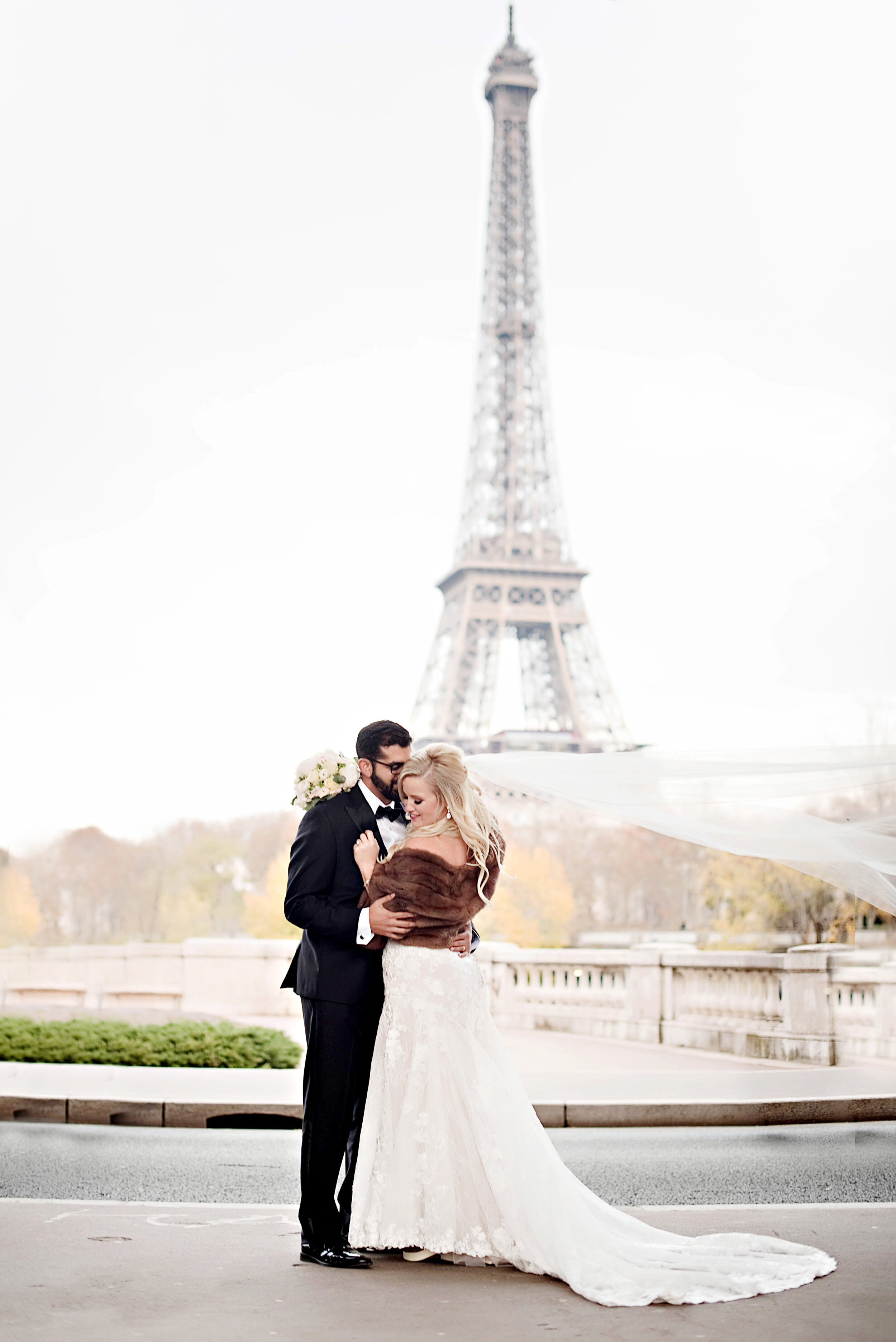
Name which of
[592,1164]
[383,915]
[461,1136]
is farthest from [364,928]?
[592,1164]

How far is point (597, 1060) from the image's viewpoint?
13500 millimetres

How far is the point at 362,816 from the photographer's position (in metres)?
5.33

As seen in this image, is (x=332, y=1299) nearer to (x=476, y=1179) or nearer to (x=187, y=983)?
(x=476, y=1179)

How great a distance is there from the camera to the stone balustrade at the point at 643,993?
1310 cm

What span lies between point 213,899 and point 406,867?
5557 centimetres

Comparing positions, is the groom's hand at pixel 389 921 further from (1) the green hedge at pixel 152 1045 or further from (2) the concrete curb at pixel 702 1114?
(1) the green hedge at pixel 152 1045

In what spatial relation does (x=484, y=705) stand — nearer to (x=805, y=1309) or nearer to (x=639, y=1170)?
(x=639, y=1170)

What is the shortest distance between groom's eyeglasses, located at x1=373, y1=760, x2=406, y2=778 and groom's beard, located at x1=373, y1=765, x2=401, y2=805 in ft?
0.05

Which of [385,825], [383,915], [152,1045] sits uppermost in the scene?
[385,825]

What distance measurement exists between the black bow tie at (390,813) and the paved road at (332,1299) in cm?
158

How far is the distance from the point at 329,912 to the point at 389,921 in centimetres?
22

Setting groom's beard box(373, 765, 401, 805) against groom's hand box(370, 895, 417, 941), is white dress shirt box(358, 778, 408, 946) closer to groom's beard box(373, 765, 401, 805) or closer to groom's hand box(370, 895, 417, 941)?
groom's beard box(373, 765, 401, 805)

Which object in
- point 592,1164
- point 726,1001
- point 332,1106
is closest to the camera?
point 332,1106

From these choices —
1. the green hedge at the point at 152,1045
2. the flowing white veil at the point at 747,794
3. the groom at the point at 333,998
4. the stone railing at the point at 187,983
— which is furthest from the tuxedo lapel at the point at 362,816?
the stone railing at the point at 187,983
